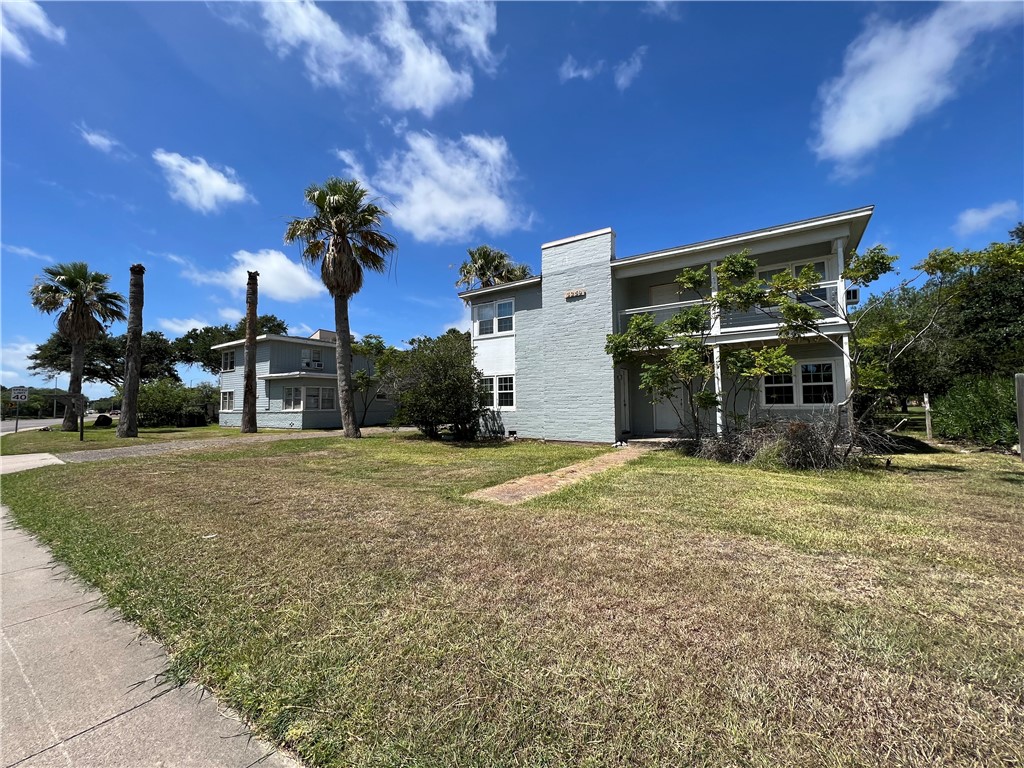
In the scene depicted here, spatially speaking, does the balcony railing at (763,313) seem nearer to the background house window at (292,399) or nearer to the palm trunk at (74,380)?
the background house window at (292,399)

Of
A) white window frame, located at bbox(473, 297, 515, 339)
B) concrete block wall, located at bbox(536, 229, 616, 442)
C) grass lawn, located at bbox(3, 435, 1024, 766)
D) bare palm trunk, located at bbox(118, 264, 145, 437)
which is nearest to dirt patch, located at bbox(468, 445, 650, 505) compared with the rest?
grass lawn, located at bbox(3, 435, 1024, 766)

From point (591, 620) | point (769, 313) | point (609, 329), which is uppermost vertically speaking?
point (609, 329)

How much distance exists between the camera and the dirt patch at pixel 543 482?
6676 millimetres

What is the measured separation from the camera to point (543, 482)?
7.89 m

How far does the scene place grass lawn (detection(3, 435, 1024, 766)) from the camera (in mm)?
1946

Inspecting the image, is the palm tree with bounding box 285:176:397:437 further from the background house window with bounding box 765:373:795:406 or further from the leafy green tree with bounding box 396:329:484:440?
the background house window with bounding box 765:373:795:406

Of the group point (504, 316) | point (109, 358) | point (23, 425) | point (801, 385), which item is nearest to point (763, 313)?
point (801, 385)

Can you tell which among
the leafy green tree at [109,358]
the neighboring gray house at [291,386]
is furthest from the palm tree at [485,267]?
the leafy green tree at [109,358]

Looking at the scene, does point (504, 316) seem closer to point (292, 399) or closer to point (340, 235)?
point (340, 235)

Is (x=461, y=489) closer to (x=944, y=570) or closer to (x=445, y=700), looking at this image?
(x=445, y=700)

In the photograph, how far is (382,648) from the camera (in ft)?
8.52

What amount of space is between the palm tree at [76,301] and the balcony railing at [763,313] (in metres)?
27.9

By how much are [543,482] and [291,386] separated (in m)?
21.7

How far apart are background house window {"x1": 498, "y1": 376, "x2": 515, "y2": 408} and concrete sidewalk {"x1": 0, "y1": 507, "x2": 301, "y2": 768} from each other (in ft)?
43.3
